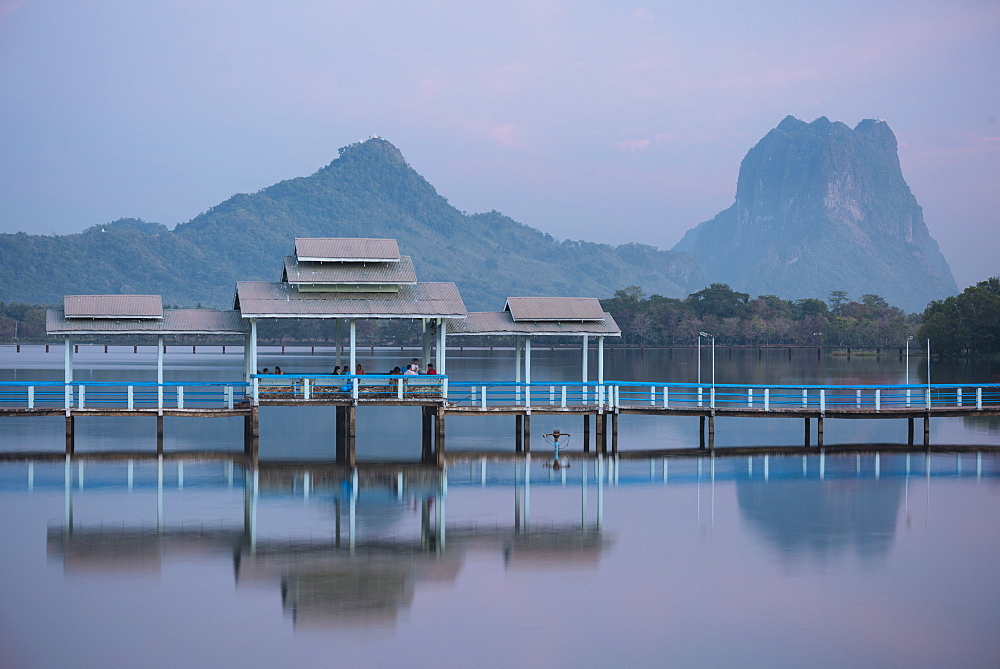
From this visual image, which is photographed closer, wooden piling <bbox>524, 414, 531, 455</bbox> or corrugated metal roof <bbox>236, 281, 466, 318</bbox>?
corrugated metal roof <bbox>236, 281, 466, 318</bbox>

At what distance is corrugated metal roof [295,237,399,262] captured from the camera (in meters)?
33.1

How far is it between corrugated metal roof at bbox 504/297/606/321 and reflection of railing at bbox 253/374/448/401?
3842mm

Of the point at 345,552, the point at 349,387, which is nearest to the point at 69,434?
the point at 349,387

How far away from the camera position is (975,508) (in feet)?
84.6

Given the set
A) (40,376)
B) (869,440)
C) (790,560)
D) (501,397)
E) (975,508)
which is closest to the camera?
(790,560)

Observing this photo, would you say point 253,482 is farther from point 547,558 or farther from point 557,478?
point 547,558

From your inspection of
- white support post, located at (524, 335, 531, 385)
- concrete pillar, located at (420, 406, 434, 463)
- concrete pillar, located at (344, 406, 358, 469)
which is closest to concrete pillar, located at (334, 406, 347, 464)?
concrete pillar, located at (344, 406, 358, 469)

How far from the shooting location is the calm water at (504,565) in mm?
15141

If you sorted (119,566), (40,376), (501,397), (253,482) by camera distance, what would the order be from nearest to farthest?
1. (119,566)
2. (253,482)
3. (501,397)
4. (40,376)

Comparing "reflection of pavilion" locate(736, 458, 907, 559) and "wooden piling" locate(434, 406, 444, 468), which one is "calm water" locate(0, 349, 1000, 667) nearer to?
"reflection of pavilion" locate(736, 458, 907, 559)

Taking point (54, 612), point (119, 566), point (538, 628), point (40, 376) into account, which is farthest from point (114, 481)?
point (40, 376)

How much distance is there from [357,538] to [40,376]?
5981 cm

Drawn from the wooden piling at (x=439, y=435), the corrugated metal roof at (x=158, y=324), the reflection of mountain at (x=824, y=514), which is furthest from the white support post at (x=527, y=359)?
the corrugated metal roof at (x=158, y=324)

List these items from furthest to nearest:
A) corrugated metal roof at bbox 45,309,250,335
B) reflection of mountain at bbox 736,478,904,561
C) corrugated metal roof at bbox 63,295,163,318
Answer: corrugated metal roof at bbox 63,295,163,318, corrugated metal roof at bbox 45,309,250,335, reflection of mountain at bbox 736,478,904,561
